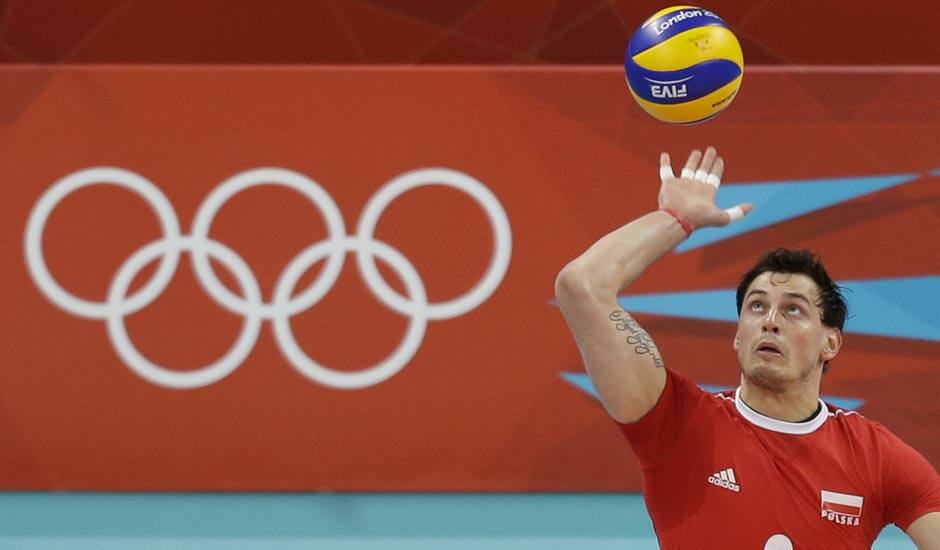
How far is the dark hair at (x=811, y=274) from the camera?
15.3 ft

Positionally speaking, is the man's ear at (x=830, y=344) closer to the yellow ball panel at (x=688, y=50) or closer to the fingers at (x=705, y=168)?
the fingers at (x=705, y=168)

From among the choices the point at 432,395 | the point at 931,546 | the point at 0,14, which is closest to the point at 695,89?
the point at 931,546

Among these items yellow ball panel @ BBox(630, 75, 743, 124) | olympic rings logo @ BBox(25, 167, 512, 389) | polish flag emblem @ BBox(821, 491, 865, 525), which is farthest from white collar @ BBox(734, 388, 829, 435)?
olympic rings logo @ BBox(25, 167, 512, 389)

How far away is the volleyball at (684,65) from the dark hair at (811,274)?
59 centimetres

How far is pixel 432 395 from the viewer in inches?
298

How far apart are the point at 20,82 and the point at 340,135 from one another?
171 cm

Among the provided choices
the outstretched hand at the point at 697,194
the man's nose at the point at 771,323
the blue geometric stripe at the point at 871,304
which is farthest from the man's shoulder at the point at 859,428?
the blue geometric stripe at the point at 871,304

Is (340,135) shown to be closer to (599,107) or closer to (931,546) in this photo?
(599,107)

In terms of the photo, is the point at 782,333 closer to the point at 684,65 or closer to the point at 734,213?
the point at 734,213

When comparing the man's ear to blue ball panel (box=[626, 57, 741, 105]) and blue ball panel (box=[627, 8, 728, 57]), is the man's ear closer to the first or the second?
blue ball panel (box=[626, 57, 741, 105])

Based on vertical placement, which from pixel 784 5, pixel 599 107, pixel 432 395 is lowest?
pixel 432 395

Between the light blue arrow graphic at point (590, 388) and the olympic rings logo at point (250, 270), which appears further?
the light blue arrow graphic at point (590, 388)

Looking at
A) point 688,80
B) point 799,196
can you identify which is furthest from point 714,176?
point 799,196

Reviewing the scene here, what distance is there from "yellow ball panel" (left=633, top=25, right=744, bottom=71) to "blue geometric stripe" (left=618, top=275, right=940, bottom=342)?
9.09ft
